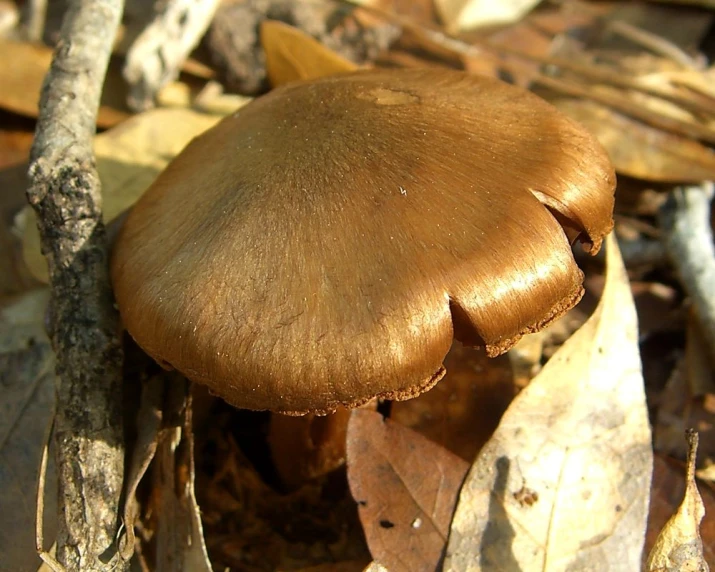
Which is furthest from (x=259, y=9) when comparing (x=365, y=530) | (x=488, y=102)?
(x=365, y=530)

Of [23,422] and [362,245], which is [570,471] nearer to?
[362,245]

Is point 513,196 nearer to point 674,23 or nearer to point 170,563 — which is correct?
point 170,563

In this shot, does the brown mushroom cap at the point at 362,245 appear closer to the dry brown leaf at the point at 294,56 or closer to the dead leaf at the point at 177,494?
the dead leaf at the point at 177,494

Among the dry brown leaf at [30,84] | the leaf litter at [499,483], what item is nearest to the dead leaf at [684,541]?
the leaf litter at [499,483]

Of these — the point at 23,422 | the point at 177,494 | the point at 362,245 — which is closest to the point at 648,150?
the point at 362,245

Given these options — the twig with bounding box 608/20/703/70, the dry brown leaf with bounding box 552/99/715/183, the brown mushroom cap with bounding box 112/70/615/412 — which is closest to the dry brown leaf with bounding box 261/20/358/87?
the brown mushroom cap with bounding box 112/70/615/412

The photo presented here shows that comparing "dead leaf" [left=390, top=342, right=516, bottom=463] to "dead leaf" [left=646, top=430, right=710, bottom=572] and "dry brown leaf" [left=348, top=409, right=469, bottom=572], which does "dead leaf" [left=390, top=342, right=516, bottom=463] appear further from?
"dead leaf" [left=646, top=430, right=710, bottom=572]
